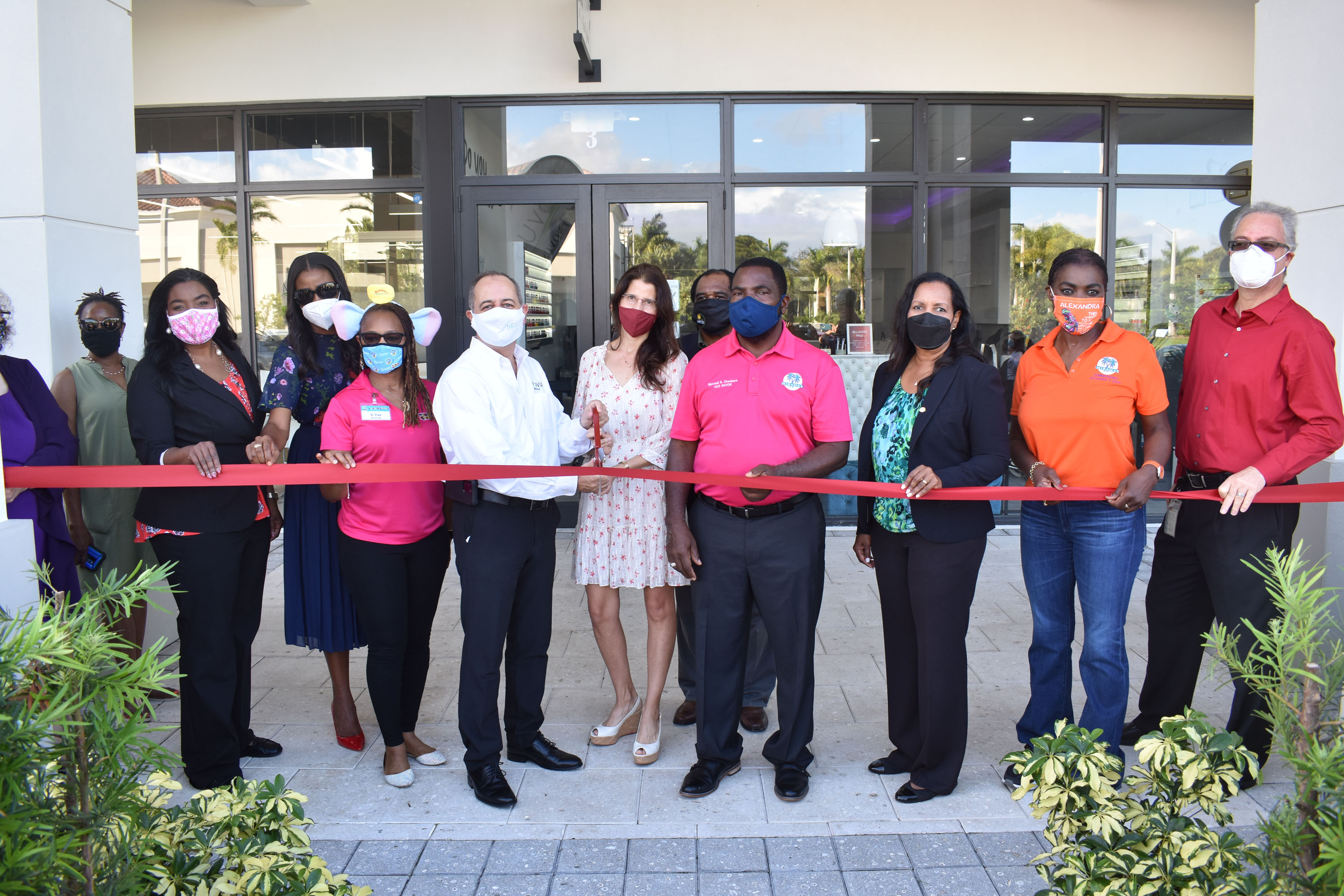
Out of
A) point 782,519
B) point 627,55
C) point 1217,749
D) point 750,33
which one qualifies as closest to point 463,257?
point 627,55

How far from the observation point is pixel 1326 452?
11.0ft

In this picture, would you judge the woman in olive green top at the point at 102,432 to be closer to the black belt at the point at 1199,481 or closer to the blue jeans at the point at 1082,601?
the blue jeans at the point at 1082,601

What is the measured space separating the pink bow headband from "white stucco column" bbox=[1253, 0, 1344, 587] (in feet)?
11.9

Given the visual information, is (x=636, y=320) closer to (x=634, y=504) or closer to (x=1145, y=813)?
(x=634, y=504)

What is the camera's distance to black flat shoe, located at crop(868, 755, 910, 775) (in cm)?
378

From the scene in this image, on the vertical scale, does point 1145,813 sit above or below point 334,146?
below

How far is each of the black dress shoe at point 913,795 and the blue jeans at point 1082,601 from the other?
1.74 ft

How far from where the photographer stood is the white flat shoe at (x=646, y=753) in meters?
3.90

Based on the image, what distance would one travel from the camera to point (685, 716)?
4.34 meters

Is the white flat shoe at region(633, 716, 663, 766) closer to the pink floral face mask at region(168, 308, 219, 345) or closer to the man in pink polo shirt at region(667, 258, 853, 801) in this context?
the man in pink polo shirt at region(667, 258, 853, 801)

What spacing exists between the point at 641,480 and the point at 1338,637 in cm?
282

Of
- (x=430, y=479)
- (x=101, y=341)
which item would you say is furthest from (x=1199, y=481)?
(x=101, y=341)

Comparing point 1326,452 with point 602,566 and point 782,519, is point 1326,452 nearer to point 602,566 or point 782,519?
point 782,519

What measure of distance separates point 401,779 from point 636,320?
202 cm
